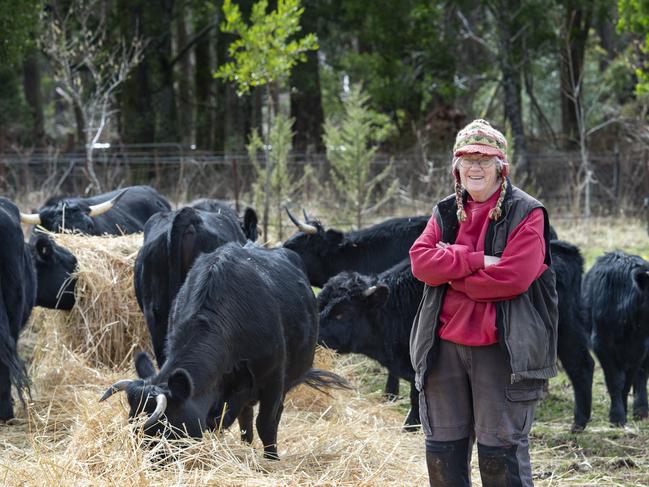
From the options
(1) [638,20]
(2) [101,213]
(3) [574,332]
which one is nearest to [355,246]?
(3) [574,332]

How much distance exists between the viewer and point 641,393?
859 cm

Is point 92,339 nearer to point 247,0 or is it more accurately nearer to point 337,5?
point 247,0

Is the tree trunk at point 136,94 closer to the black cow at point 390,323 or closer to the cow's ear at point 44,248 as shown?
the cow's ear at point 44,248

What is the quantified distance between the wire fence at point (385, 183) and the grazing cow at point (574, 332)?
11.7m

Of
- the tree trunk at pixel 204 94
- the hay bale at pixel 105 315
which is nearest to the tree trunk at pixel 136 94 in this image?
the tree trunk at pixel 204 94

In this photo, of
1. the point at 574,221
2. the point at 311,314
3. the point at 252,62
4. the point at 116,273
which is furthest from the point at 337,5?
the point at 311,314

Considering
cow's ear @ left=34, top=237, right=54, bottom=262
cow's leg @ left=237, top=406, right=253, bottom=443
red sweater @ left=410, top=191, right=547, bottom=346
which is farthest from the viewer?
cow's ear @ left=34, top=237, right=54, bottom=262

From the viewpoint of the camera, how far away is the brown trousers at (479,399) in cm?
439

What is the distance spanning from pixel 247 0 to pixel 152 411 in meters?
21.2

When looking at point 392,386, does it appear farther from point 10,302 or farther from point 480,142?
point 480,142

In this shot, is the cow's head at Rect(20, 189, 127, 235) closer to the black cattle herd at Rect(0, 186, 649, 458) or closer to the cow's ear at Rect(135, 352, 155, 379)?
the black cattle herd at Rect(0, 186, 649, 458)

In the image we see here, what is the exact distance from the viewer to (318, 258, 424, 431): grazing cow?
8344 mm

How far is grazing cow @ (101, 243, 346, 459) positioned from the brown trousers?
1.37 meters

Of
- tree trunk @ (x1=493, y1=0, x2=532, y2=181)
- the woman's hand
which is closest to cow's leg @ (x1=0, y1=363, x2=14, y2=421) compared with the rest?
the woman's hand
